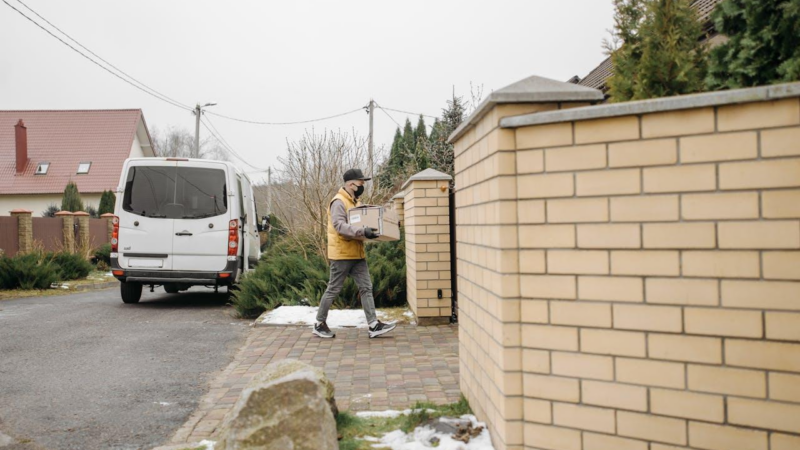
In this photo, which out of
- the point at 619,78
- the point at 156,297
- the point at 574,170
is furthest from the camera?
the point at 156,297

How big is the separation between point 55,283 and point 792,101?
50.8 ft

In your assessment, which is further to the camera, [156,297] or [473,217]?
[156,297]

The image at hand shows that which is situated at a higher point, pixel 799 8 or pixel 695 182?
pixel 799 8

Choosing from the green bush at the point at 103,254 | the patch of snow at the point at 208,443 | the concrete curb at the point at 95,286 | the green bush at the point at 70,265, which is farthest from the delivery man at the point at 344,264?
the green bush at the point at 103,254

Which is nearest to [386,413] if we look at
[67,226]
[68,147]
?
[67,226]

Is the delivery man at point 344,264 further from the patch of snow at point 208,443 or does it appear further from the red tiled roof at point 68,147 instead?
the red tiled roof at point 68,147

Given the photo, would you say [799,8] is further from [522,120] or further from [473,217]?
[473,217]

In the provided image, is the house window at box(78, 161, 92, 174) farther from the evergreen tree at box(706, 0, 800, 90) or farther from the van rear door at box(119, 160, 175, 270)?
the evergreen tree at box(706, 0, 800, 90)

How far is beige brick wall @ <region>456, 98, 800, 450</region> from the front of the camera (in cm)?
228

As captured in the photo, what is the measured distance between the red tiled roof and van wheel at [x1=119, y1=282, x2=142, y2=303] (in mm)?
25792

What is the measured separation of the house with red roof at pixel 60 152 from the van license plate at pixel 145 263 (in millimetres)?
26270

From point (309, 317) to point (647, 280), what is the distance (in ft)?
19.0

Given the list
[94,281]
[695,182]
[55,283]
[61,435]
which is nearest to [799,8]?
[695,182]

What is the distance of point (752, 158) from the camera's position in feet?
7.54
